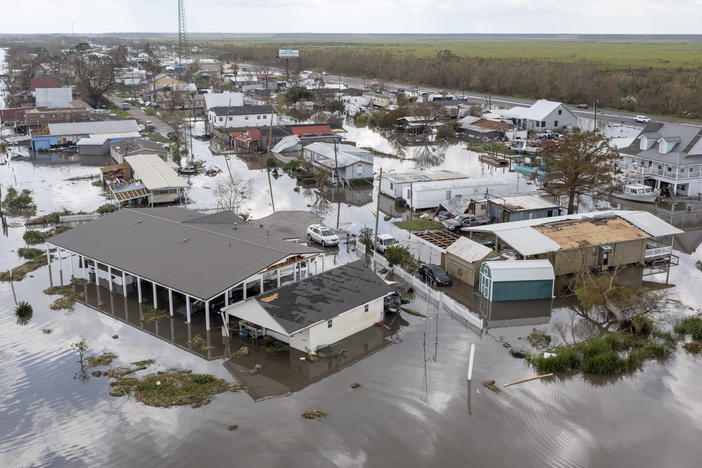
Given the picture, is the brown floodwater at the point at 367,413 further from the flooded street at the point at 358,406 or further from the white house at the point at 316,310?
the white house at the point at 316,310

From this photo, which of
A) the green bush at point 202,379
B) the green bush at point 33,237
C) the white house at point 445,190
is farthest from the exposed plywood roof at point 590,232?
the green bush at point 33,237

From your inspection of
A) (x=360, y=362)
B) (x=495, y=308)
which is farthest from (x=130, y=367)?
(x=495, y=308)

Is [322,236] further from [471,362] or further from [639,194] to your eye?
[639,194]

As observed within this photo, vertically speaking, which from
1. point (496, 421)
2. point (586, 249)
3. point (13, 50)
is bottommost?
point (496, 421)

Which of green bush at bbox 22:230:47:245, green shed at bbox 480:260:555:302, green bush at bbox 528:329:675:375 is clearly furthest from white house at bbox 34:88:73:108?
green bush at bbox 528:329:675:375

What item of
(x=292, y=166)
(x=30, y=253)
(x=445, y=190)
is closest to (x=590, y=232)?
(x=445, y=190)

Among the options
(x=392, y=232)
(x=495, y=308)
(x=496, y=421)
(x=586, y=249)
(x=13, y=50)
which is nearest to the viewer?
(x=496, y=421)

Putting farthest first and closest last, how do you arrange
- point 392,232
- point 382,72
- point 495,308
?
point 382,72
point 392,232
point 495,308

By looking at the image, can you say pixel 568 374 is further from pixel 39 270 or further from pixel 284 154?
pixel 284 154
